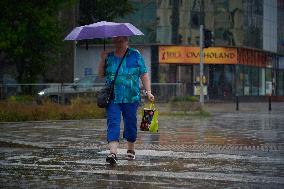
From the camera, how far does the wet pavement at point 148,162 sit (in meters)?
8.00

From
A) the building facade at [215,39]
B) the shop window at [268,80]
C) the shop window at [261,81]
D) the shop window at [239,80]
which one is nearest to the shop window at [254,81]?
the building facade at [215,39]

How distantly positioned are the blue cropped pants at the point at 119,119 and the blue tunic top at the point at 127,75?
0.10 meters

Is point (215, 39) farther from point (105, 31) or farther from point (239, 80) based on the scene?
point (105, 31)

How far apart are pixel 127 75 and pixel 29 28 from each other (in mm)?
21396

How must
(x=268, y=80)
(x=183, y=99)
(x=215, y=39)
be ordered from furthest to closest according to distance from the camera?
(x=268, y=80), (x=215, y=39), (x=183, y=99)

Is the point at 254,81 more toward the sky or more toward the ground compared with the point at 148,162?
more toward the sky

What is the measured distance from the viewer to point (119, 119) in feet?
33.2

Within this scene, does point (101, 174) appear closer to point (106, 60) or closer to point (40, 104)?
point (106, 60)

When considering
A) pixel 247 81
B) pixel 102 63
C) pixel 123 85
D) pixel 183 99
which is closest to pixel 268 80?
pixel 247 81

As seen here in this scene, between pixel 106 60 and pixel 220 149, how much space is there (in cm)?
322

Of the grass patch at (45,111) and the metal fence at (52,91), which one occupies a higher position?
the metal fence at (52,91)

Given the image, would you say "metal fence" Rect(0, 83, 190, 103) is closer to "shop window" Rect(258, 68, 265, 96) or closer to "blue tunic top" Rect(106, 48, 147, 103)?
"blue tunic top" Rect(106, 48, 147, 103)

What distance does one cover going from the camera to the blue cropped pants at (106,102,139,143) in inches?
397

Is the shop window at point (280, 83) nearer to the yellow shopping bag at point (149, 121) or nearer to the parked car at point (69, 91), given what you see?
the parked car at point (69, 91)
